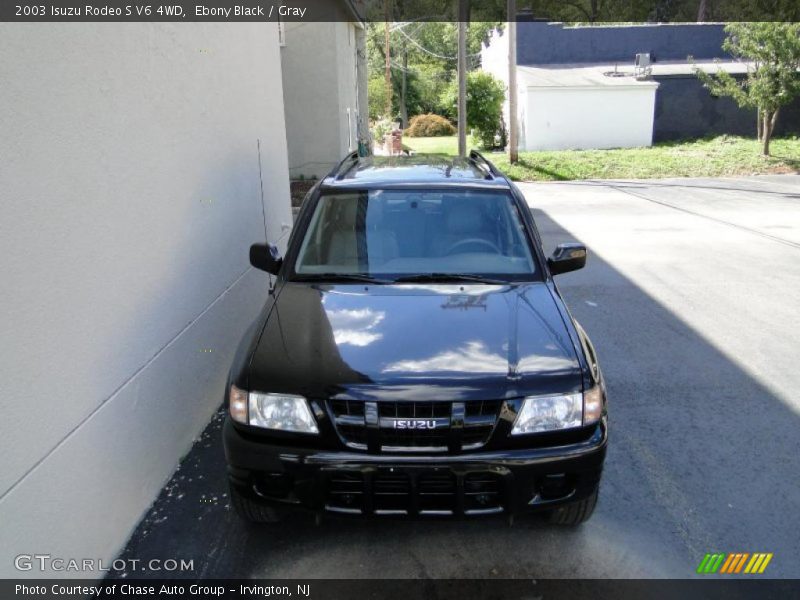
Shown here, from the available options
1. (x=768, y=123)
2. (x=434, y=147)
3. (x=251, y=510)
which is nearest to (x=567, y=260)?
(x=251, y=510)

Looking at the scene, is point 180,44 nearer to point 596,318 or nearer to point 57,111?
point 57,111

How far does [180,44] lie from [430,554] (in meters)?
3.43

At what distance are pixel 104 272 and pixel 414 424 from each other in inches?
63.8

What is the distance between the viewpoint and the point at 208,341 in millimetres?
4512

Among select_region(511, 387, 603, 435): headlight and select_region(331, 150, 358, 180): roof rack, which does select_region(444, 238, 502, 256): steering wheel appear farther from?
select_region(511, 387, 603, 435): headlight

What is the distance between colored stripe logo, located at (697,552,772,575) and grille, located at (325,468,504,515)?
1.07 metres

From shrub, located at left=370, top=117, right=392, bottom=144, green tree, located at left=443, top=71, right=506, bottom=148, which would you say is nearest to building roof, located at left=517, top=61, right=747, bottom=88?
green tree, located at left=443, top=71, right=506, bottom=148

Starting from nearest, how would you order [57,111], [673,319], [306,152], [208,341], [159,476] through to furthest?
[57,111], [159,476], [208,341], [673,319], [306,152]

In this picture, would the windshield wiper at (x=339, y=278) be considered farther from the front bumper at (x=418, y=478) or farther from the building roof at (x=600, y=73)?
the building roof at (x=600, y=73)

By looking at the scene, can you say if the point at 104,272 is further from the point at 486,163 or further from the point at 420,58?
the point at 420,58

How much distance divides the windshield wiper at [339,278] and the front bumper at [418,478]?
1.14 meters

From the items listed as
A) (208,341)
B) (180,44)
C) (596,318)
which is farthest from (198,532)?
(596,318)

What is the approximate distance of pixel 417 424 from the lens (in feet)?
8.96

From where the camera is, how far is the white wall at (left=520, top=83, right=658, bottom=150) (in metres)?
25.3
